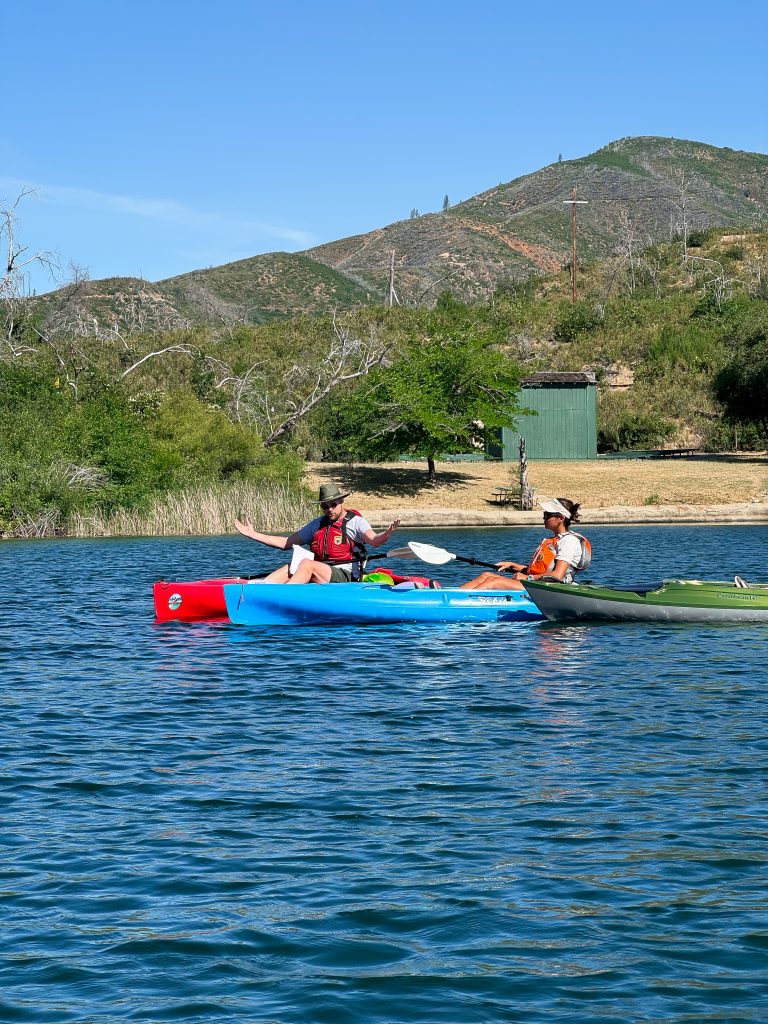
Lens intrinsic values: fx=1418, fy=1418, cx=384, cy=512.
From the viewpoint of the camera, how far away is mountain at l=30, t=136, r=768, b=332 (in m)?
123

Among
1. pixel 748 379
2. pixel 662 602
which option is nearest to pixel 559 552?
pixel 662 602

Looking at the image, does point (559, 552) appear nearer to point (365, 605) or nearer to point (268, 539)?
point (365, 605)

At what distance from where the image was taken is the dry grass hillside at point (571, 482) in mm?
42312

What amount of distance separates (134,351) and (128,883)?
1831 inches

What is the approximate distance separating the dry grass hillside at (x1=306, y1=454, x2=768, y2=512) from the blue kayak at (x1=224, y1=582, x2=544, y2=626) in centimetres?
2452

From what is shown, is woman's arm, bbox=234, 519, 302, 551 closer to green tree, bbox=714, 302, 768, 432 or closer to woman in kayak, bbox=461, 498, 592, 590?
woman in kayak, bbox=461, 498, 592, 590

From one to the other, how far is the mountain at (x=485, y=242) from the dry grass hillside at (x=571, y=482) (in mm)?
55738

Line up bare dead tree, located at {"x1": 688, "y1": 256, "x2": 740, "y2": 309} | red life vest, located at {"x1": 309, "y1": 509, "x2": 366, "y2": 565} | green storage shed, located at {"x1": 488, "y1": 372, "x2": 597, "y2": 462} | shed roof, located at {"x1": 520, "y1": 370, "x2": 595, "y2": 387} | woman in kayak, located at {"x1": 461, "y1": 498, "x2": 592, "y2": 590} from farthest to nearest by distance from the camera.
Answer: bare dead tree, located at {"x1": 688, "y1": 256, "x2": 740, "y2": 309}
shed roof, located at {"x1": 520, "y1": 370, "x2": 595, "y2": 387}
green storage shed, located at {"x1": 488, "y1": 372, "x2": 597, "y2": 462}
red life vest, located at {"x1": 309, "y1": 509, "x2": 366, "y2": 565}
woman in kayak, located at {"x1": 461, "y1": 498, "x2": 592, "y2": 590}

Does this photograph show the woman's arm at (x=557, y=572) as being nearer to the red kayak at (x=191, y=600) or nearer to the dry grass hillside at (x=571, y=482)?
the red kayak at (x=191, y=600)

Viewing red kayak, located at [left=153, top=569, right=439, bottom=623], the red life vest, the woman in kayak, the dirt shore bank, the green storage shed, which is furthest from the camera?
the green storage shed

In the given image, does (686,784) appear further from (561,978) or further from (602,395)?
(602,395)

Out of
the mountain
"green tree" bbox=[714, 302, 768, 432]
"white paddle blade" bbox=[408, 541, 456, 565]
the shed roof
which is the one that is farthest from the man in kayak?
the mountain

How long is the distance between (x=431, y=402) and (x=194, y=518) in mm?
11288

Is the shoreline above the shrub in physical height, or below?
below
